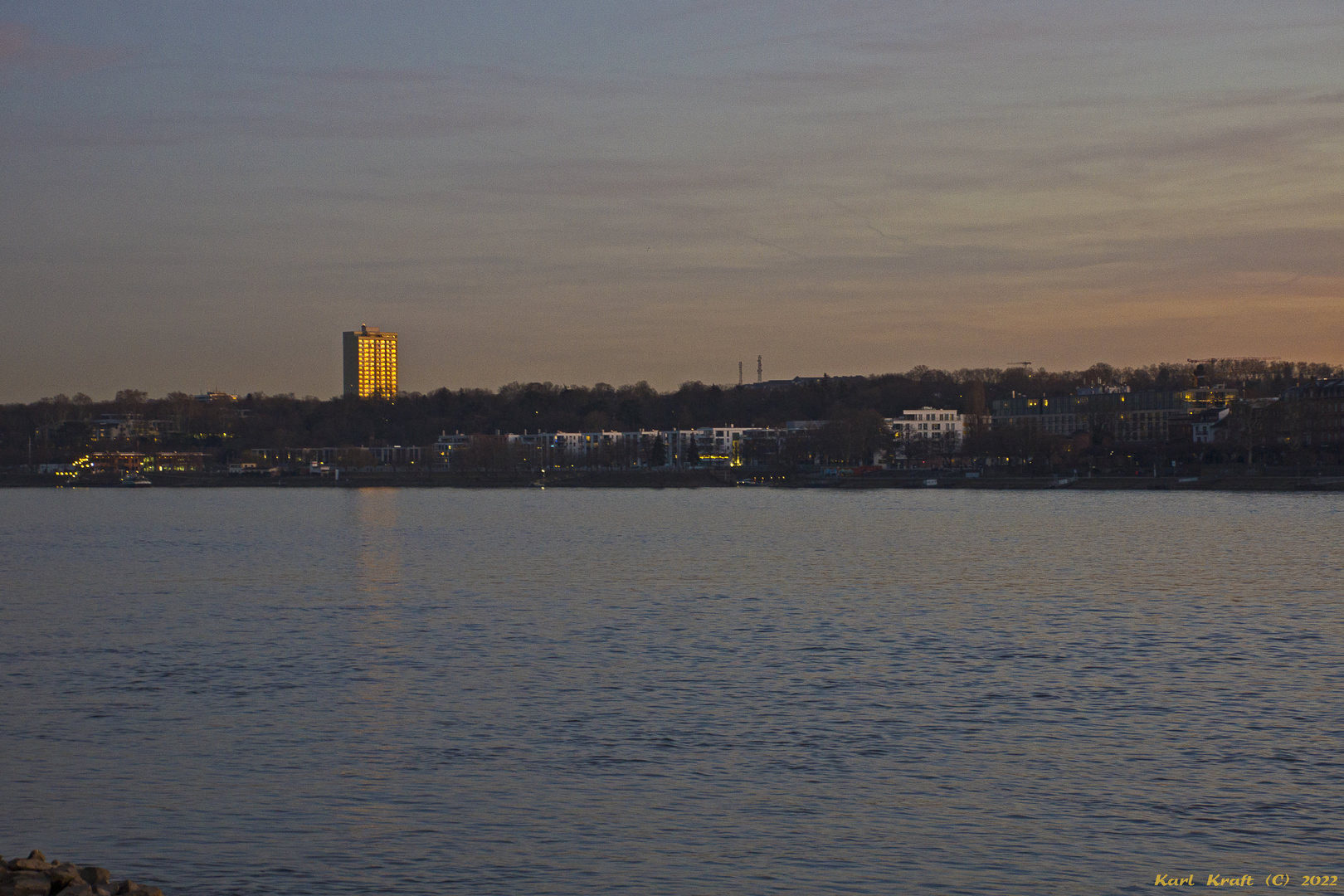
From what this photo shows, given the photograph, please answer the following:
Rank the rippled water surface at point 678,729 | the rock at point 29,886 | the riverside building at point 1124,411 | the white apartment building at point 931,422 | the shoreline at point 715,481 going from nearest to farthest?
the rock at point 29,886, the rippled water surface at point 678,729, the shoreline at point 715,481, the riverside building at point 1124,411, the white apartment building at point 931,422

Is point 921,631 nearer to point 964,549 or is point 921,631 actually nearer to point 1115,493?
point 964,549

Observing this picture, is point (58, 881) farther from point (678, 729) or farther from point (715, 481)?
point (715, 481)

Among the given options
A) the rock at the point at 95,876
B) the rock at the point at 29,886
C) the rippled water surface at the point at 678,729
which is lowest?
the rippled water surface at the point at 678,729

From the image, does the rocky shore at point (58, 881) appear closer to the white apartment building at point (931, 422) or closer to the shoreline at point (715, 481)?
the shoreline at point (715, 481)

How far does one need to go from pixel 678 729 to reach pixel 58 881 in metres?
7.43

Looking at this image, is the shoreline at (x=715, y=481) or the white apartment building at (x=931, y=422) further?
the white apartment building at (x=931, y=422)

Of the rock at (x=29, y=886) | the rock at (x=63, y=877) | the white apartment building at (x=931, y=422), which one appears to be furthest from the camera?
the white apartment building at (x=931, y=422)

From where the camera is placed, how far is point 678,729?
1509 centimetres

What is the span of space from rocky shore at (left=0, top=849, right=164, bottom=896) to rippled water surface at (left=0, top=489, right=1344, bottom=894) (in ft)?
3.07

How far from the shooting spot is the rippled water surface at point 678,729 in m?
10.6

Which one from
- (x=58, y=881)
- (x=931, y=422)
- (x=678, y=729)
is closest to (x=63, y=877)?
(x=58, y=881)

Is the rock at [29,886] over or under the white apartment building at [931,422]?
under

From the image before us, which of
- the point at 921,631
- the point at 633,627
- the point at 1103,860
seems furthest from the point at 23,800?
the point at 921,631

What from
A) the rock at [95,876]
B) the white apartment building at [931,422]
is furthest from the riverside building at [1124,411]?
the rock at [95,876]
